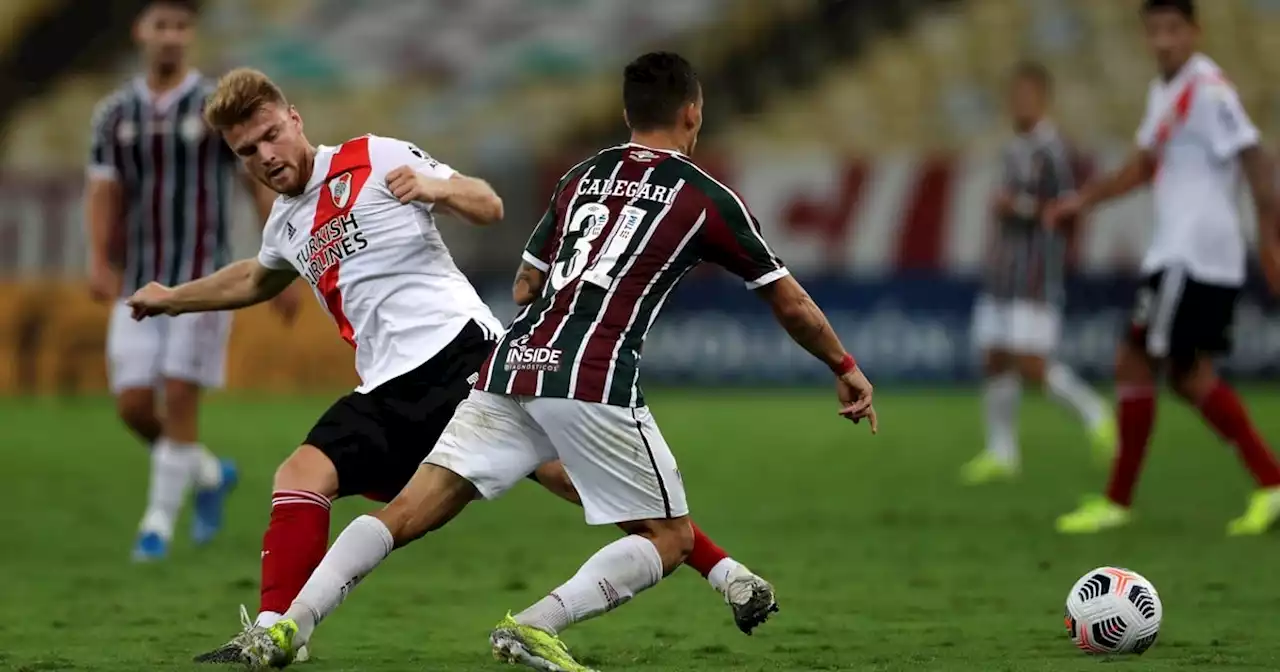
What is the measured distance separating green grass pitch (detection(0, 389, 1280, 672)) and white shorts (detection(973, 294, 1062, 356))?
0.77 m

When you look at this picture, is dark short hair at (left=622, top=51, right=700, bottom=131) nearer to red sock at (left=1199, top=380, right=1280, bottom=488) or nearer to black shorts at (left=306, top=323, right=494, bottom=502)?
black shorts at (left=306, top=323, right=494, bottom=502)

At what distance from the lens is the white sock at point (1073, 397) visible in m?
11.9

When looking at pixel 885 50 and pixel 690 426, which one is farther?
pixel 885 50

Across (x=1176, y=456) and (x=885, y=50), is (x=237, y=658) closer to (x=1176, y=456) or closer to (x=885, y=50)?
(x=1176, y=456)

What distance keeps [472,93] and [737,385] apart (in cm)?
502

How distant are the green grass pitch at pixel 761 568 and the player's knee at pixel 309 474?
51 cm

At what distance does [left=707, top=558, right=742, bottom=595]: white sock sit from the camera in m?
5.58

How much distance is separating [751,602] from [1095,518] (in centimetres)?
382

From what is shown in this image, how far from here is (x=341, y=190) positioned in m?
5.57

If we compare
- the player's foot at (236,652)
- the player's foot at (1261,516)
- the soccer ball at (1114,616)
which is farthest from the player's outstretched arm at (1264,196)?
the player's foot at (236,652)

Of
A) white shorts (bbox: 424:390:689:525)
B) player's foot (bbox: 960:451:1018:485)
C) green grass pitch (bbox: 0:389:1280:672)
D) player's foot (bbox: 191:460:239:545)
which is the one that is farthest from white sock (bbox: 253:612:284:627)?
player's foot (bbox: 960:451:1018:485)

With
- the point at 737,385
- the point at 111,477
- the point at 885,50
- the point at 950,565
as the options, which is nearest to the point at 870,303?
the point at 737,385

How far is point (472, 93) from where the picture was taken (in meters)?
21.1

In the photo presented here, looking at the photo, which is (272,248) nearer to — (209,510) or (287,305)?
(287,305)
